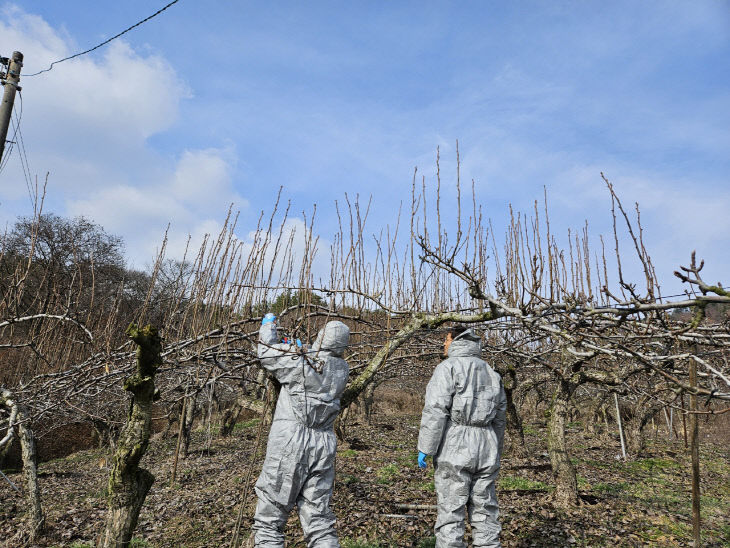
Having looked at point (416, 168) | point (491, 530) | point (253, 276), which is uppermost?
point (416, 168)

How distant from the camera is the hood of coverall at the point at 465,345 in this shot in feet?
14.9

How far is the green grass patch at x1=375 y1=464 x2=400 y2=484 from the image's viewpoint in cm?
802

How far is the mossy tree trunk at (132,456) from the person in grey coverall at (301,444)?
892 mm

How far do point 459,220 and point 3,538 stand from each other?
27.0 feet

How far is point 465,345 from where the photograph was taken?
455 centimetres

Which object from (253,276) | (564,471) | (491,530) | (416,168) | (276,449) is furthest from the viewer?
(564,471)

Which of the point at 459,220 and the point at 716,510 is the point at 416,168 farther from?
the point at 716,510

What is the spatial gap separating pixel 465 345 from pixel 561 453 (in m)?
3.18

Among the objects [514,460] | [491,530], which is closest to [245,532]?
[491,530]

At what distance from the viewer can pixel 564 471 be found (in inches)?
254

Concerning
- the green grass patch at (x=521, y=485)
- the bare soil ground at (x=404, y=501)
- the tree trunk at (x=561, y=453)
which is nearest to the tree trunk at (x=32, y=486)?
the bare soil ground at (x=404, y=501)

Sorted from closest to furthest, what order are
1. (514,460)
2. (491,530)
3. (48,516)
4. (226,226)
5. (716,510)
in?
(491,530) < (226,226) < (716,510) < (48,516) < (514,460)

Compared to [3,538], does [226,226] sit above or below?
above

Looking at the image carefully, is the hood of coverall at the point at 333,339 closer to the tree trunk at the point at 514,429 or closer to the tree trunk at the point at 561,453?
the tree trunk at the point at 561,453
